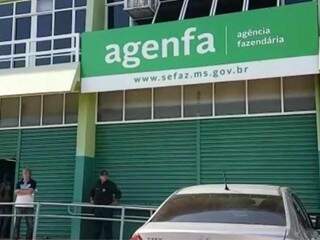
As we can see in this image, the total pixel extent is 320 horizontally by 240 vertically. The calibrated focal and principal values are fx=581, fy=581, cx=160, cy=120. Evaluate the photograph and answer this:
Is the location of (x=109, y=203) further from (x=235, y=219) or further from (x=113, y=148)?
(x=235, y=219)

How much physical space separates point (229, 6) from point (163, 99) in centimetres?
293

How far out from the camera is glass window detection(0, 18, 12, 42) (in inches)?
698

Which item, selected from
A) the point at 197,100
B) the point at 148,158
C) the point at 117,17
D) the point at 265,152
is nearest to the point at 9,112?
the point at 117,17

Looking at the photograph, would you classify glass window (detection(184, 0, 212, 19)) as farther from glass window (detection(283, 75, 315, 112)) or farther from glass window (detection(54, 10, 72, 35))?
glass window (detection(54, 10, 72, 35))

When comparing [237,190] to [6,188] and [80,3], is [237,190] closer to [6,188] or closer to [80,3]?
[6,188]

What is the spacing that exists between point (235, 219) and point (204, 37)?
27.0 ft

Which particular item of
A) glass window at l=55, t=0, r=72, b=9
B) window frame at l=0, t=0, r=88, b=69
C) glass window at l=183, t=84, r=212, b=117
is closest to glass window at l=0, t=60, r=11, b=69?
window frame at l=0, t=0, r=88, b=69

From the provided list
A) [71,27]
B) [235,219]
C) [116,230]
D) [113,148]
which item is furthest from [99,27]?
[235,219]

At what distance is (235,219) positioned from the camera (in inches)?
228

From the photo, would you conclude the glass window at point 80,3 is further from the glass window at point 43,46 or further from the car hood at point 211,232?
the car hood at point 211,232

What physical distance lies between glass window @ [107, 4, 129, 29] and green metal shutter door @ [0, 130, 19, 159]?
4143mm

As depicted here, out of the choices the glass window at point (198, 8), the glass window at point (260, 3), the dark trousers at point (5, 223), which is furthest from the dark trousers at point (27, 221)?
the glass window at point (260, 3)

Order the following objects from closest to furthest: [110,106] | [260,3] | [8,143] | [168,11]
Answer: [260,3]
[110,106]
[168,11]
[8,143]

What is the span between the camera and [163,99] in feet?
49.1
